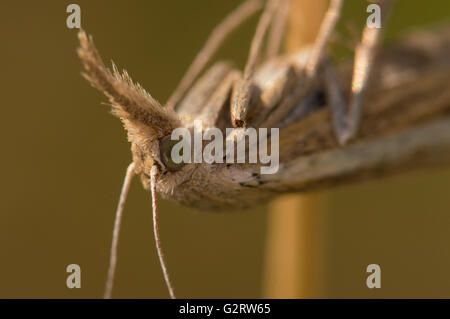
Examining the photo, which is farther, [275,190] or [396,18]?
[396,18]

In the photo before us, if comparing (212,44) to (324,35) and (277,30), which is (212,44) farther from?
(324,35)

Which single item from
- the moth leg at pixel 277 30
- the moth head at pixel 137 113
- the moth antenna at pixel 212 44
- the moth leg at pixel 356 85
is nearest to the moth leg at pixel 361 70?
the moth leg at pixel 356 85

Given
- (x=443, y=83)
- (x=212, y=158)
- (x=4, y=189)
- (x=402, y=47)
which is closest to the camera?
(x=212, y=158)

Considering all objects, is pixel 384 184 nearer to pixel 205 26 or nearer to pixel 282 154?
pixel 205 26

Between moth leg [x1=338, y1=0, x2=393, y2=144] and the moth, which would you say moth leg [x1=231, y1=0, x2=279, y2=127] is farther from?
moth leg [x1=338, y1=0, x2=393, y2=144]

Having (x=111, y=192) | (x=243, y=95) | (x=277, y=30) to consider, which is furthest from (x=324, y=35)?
(x=111, y=192)

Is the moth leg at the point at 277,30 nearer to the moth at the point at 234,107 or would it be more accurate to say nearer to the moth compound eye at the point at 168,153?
the moth at the point at 234,107
